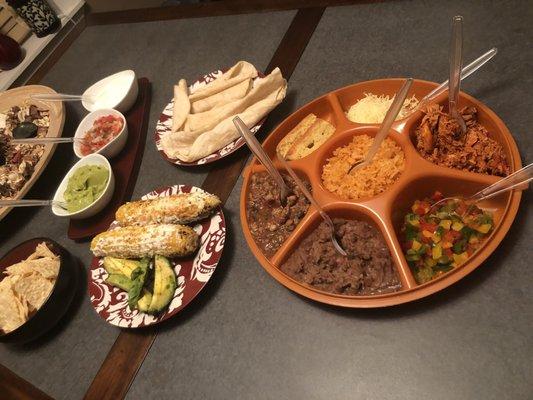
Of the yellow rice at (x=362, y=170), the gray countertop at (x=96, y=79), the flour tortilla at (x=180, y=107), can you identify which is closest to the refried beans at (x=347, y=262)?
the yellow rice at (x=362, y=170)

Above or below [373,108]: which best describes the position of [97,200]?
above

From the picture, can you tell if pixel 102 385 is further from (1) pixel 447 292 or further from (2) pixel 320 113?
(2) pixel 320 113

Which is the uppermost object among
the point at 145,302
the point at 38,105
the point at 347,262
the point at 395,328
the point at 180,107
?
the point at 38,105

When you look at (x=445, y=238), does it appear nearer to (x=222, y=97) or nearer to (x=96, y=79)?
(x=222, y=97)

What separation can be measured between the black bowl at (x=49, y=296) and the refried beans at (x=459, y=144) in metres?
1.75

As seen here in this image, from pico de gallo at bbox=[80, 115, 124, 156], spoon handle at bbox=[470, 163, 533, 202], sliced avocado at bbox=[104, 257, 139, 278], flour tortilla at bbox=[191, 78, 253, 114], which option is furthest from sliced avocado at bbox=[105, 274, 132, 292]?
spoon handle at bbox=[470, 163, 533, 202]

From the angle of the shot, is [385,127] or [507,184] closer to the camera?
[507,184]

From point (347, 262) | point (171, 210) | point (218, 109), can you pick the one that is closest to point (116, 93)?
point (218, 109)

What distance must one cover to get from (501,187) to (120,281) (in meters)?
1.63

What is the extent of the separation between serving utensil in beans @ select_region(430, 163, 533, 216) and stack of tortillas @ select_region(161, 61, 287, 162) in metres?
1.06

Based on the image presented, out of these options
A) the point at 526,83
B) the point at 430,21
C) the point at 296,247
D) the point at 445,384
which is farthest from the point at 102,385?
the point at 430,21

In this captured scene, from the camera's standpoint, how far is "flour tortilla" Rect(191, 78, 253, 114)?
2283 millimetres

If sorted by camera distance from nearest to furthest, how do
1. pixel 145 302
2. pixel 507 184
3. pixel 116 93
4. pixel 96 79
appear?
pixel 507 184, pixel 145 302, pixel 116 93, pixel 96 79

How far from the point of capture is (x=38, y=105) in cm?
295
